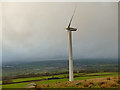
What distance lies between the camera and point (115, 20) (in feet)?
27.0

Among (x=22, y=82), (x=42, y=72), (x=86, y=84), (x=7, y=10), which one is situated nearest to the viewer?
(x=86, y=84)

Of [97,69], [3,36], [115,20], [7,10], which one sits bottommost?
[97,69]

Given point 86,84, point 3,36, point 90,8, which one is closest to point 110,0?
point 90,8

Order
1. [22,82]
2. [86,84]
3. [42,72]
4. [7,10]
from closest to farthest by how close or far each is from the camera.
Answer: [86,84] → [22,82] → [7,10] → [42,72]

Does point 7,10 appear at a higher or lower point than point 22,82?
higher

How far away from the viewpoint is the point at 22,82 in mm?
7152

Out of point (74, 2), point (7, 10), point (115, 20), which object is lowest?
point (115, 20)

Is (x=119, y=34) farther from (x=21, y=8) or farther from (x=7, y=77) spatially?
(x=7, y=77)

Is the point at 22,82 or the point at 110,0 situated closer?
the point at 22,82

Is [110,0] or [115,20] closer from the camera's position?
[110,0]

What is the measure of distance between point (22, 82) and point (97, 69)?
5242mm

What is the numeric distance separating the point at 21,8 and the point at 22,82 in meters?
4.78

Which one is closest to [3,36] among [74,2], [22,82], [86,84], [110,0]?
[22,82]

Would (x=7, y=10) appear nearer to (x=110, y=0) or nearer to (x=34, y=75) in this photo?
(x=34, y=75)
